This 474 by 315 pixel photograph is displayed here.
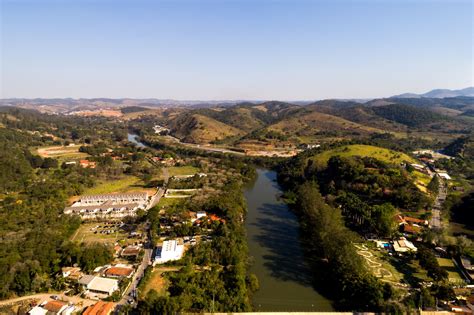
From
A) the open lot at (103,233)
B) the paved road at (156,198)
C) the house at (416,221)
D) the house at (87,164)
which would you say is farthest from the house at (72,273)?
the house at (87,164)

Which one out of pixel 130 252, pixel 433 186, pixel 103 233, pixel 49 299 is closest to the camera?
pixel 49 299

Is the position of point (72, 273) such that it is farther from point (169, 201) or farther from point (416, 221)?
point (416, 221)

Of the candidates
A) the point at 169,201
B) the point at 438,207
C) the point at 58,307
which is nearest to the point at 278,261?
the point at 58,307

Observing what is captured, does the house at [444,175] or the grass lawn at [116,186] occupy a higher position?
the house at [444,175]

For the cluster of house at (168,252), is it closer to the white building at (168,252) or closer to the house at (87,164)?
the white building at (168,252)

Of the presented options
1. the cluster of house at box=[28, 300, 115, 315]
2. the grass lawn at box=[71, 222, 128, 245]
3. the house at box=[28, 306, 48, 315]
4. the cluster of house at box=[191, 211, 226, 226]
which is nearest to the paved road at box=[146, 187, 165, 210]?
the grass lawn at box=[71, 222, 128, 245]
